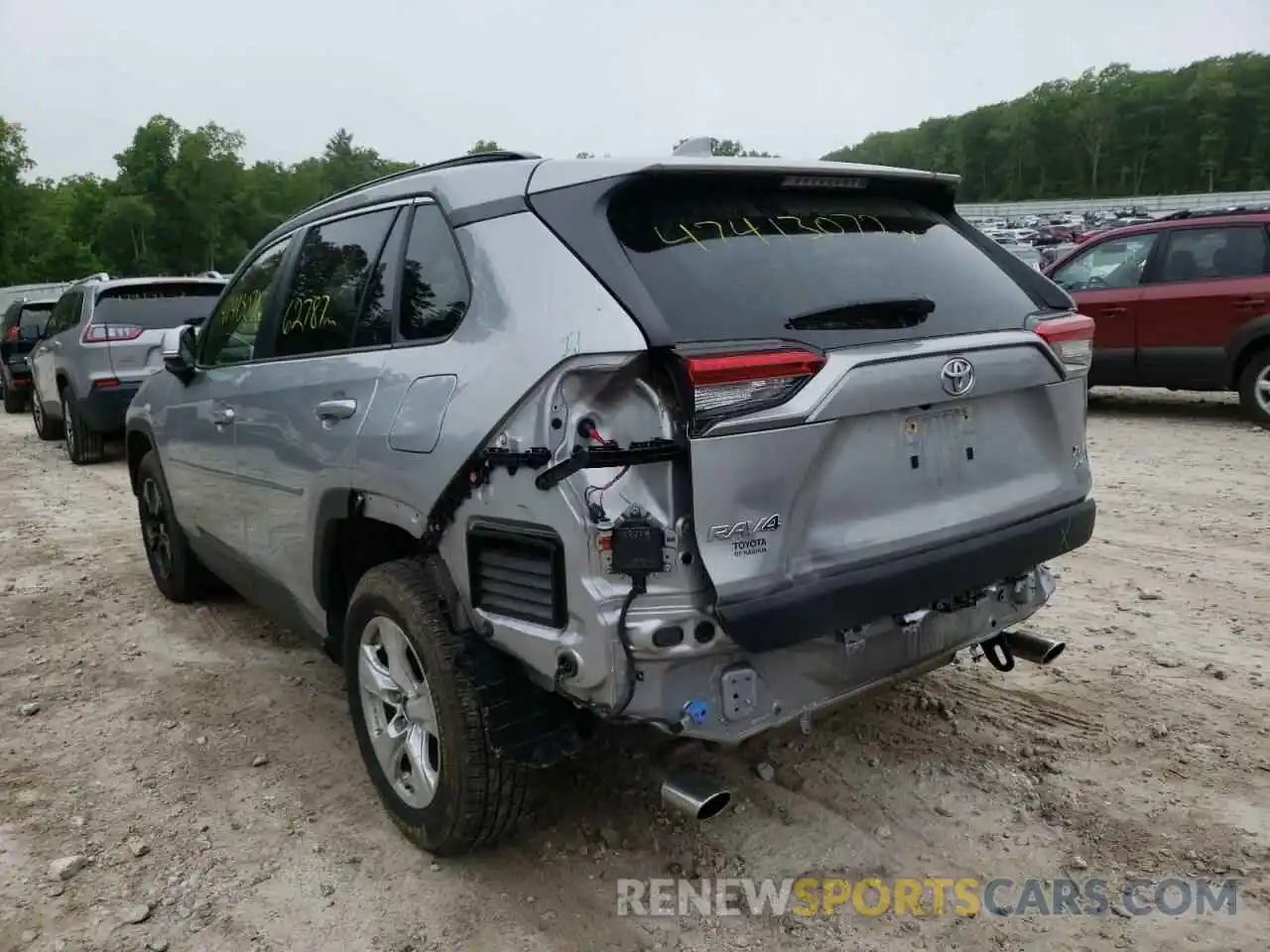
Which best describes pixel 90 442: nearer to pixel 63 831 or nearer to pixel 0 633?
pixel 0 633

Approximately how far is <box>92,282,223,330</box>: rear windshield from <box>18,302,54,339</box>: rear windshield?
6.34m

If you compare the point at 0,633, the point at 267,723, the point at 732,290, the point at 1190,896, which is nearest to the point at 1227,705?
the point at 1190,896

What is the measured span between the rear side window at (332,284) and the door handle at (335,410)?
21 cm

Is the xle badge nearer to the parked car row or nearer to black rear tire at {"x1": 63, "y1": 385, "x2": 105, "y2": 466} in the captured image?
the parked car row

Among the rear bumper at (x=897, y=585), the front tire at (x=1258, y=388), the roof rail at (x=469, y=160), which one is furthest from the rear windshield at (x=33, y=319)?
the rear bumper at (x=897, y=585)

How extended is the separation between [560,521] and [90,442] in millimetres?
9355

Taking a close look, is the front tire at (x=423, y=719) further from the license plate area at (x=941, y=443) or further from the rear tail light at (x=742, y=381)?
the license plate area at (x=941, y=443)

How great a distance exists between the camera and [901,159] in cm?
4319

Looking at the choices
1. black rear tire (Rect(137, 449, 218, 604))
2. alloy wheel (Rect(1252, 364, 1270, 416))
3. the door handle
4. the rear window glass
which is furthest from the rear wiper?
alloy wheel (Rect(1252, 364, 1270, 416))

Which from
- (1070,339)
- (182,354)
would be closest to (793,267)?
(1070,339)

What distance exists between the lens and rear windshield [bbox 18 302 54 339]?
50.6 ft

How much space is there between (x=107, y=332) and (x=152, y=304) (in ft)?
1.65

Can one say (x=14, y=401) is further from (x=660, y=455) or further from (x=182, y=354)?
(x=660, y=455)

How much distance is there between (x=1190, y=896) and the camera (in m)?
2.72
